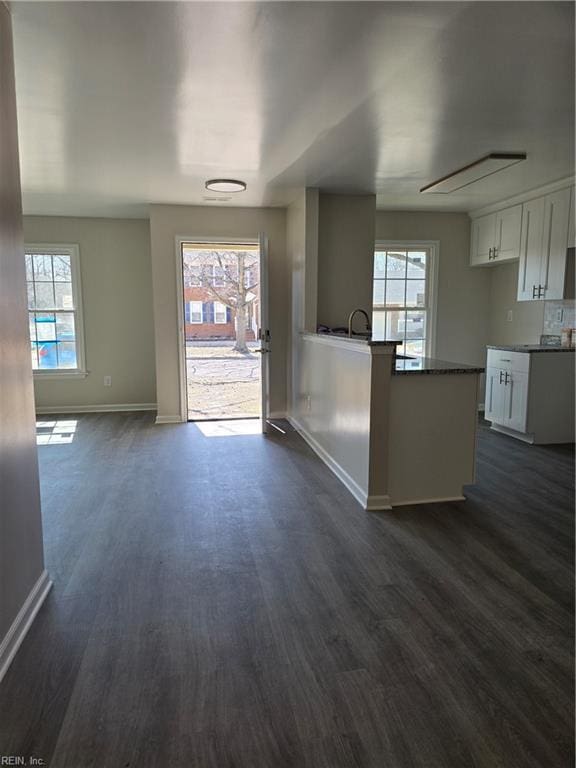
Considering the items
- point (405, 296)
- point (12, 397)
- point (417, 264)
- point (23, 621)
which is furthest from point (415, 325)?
point (23, 621)

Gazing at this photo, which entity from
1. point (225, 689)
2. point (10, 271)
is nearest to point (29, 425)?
point (10, 271)

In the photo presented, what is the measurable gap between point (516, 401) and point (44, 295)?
5436 mm

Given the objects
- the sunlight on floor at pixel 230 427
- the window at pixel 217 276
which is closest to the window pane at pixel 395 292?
the sunlight on floor at pixel 230 427

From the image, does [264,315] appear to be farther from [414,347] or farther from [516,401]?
[516,401]

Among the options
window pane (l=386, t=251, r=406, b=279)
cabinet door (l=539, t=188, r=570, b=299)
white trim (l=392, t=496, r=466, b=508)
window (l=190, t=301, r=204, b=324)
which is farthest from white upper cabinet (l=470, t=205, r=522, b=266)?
A: window (l=190, t=301, r=204, b=324)

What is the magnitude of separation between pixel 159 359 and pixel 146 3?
388 cm

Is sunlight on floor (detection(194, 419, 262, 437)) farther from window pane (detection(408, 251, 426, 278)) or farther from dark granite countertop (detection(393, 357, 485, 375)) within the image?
window pane (detection(408, 251, 426, 278))

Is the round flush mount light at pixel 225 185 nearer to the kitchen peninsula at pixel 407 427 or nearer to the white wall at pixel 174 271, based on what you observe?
the white wall at pixel 174 271

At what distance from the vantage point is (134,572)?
235cm

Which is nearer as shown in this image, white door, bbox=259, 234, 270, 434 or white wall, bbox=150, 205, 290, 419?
white door, bbox=259, 234, 270, 434

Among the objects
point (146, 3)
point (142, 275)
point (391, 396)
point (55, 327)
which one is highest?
point (146, 3)

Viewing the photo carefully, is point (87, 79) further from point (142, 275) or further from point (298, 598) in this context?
point (142, 275)

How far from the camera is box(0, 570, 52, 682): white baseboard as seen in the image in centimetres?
170

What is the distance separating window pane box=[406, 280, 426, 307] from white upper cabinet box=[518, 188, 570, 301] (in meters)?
1.17
